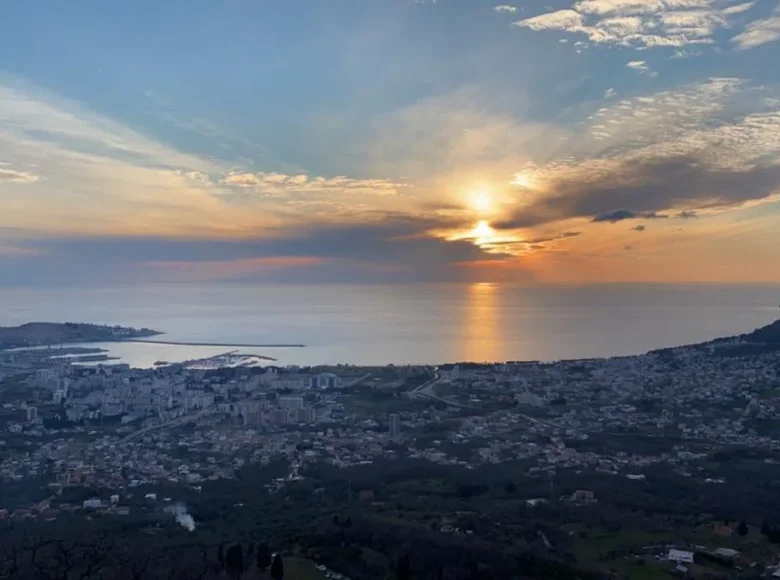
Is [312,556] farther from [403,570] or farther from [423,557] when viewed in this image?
[423,557]

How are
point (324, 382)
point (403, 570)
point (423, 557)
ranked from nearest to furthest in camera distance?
1. point (403, 570)
2. point (423, 557)
3. point (324, 382)

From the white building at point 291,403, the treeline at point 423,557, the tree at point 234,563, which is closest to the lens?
the tree at point 234,563

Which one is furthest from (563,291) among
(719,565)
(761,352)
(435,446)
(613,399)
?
(719,565)

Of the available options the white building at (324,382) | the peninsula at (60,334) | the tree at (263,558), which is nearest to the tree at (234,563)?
the tree at (263,558)

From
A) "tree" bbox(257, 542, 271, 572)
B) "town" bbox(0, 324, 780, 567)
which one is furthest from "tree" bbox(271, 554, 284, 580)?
"town" bbox(0, 324, 780, 567)

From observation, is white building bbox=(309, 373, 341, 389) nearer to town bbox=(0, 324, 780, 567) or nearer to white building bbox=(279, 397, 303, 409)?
town bbox=(0, 324, 780, 567)

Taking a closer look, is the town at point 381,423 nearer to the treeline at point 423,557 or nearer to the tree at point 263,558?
the treeline at point 423,557

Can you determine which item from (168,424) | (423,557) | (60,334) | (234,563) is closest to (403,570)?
(423,557)
